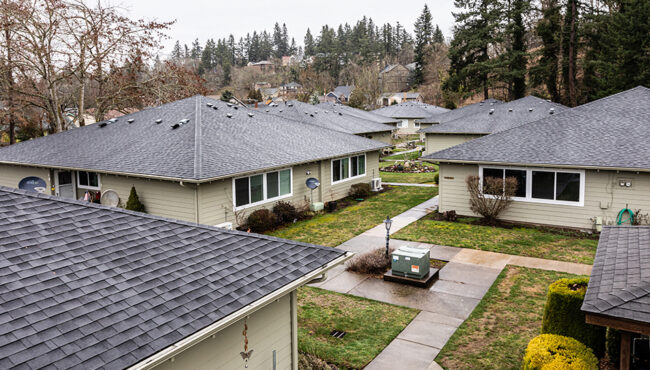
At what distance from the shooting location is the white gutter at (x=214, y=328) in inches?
145

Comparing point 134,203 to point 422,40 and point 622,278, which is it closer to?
point 622,278

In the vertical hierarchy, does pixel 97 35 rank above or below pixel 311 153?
above

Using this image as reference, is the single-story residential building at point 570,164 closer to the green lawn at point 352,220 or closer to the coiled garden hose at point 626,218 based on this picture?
the coiled garden hose at point 626,218

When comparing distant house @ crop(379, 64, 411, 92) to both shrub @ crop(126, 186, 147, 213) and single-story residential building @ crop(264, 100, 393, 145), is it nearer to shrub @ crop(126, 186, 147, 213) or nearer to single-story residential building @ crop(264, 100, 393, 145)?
single-story residential building @ crop(264, 100, 393, 145)

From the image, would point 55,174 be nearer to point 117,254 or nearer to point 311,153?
point 311,153

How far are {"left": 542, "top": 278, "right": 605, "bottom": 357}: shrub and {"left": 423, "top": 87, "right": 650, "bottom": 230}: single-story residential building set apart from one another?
30.9 ft

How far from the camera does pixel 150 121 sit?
66.6 ft

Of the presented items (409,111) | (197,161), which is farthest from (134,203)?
(409,111)

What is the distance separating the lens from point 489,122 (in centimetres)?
3055

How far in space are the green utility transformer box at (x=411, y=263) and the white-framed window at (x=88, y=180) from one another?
12.8 m

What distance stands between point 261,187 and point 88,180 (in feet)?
24.8

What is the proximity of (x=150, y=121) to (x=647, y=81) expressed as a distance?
1245 inches

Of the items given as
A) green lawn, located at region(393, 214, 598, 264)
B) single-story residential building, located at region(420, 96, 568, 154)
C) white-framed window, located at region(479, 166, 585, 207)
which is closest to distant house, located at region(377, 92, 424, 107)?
single-story residential building, located at region(420, 96, 568, 154)

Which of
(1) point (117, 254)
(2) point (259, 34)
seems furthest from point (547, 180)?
(2) point (259, 34)
